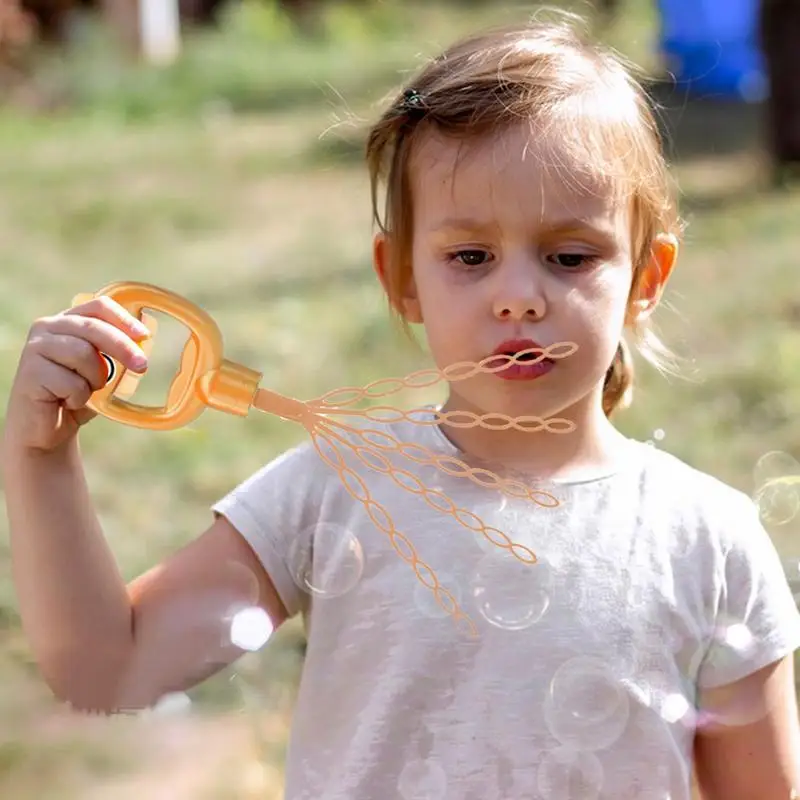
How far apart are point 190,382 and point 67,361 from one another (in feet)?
0.30

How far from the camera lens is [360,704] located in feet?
3.83

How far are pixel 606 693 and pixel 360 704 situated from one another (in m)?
0.20

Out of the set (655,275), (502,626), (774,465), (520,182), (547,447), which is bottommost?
(774,465)

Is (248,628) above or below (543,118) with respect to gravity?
below

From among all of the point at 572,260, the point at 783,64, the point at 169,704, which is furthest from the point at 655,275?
the point at 783,64

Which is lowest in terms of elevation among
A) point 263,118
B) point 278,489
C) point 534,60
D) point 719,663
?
point 263,118

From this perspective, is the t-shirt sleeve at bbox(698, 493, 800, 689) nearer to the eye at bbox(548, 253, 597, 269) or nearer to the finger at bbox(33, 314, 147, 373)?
the eye at bbox(548, 253, 597, 269)

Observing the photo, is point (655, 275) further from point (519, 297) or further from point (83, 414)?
point (83, 414)

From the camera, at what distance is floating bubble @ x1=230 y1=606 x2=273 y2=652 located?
120 centimetres

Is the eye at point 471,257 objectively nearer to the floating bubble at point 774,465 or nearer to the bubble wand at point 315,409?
the bubble wand at point 315,409

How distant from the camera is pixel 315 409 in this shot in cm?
111

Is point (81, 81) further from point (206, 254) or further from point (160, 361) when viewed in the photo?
point (160, 361)

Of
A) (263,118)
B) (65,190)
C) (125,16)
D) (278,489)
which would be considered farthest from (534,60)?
(125,16)

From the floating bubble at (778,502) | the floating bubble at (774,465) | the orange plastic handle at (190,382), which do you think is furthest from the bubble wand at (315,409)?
the floating bubble at (774,465)
